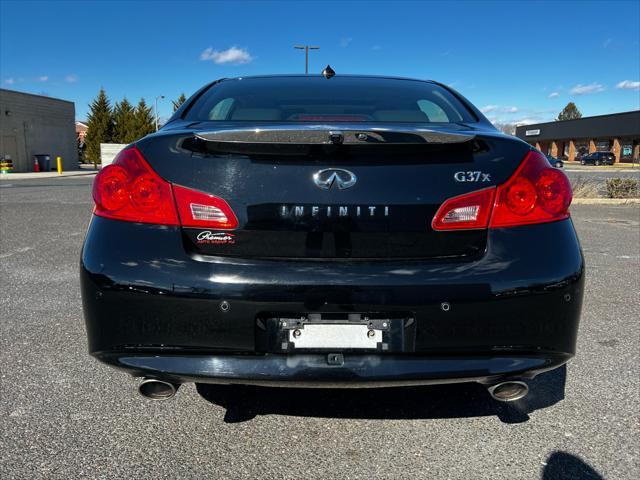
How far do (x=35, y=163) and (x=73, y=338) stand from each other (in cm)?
3719

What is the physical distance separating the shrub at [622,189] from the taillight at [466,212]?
514 inches

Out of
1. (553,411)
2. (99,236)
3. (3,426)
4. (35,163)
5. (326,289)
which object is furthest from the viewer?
(35,163)

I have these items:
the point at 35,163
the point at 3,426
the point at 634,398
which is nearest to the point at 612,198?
the point at 634,398

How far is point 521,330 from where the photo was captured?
194cm

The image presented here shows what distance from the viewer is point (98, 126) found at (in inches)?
1909

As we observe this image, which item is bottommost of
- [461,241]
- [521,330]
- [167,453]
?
[167,453]

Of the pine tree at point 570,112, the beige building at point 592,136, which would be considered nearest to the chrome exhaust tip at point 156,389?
the beige building at point 592,136

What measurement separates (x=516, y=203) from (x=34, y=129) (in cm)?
4146

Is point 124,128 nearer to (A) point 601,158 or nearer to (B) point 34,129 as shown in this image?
(B) point 34,129

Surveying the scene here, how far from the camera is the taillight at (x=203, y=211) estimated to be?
192 cm

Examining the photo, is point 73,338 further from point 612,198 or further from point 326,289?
point 612,198

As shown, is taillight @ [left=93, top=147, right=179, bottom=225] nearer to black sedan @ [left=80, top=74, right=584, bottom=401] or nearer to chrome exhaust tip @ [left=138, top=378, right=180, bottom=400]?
black sedan @ [left=80, top=74, right=584, bottom=401]

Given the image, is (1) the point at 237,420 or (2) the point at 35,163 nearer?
(1) the point at 237,420

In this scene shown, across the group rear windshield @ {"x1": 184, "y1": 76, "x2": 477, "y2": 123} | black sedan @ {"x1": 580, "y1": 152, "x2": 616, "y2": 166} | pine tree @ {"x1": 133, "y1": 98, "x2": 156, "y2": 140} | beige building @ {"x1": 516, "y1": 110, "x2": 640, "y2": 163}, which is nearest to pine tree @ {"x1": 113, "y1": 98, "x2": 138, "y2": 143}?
pine tree @ {"x1": 133, "y1": 98, "x2": 156, "y2": 140}
